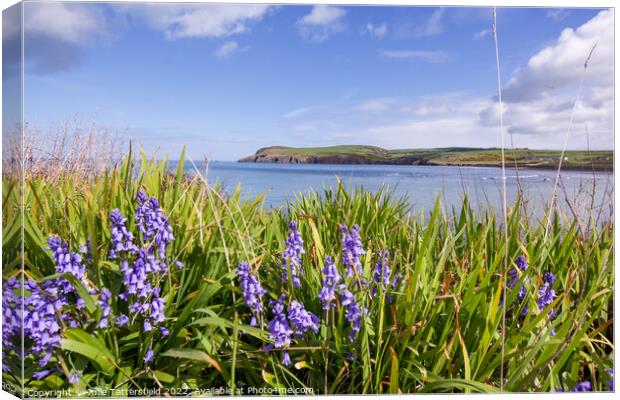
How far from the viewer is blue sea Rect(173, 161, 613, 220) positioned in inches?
109

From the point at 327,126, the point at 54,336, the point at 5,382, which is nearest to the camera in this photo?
the point at 54,336

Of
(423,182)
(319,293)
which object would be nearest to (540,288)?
(423,182)

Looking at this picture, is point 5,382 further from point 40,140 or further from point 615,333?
point 615,333

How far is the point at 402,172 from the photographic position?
2814mm

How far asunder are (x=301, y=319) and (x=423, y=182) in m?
1.07

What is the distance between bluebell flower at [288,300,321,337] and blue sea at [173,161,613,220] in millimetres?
717

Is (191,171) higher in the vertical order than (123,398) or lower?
higher

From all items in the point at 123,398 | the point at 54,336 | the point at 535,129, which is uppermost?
the point at 535,129

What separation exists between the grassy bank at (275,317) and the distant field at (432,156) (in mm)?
297

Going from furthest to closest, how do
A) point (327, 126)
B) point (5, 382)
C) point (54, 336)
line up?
1. point (327, 126)
2. point (5, 382)
3. point (54, 336)

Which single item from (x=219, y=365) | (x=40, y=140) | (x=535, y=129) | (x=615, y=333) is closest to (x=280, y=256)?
(x=219, y=365)

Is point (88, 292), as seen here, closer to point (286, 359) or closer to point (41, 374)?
point (41, 374)

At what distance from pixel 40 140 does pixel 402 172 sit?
5.80 feet

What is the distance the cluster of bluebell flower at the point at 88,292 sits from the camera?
2.21 m
